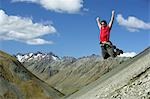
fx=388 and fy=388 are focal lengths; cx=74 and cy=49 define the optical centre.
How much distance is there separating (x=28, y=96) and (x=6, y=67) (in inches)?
434

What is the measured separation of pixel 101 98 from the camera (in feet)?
46.2

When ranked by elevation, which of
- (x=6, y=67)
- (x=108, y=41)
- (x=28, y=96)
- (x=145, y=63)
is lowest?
(x=145, y=63)

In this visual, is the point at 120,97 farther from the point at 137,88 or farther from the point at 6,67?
the point at 6,67

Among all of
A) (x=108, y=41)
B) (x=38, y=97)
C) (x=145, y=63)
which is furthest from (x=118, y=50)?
(x=38, y=97)

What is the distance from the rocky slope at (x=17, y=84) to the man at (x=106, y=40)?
173 ft

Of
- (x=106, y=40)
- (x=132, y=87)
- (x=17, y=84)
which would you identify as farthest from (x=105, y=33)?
(x=17, y=84)

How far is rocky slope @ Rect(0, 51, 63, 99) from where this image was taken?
75825mm

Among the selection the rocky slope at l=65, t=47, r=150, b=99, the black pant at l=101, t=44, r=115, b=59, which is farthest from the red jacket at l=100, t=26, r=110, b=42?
the rocky slope at l=65, t=47, r=150, b=99

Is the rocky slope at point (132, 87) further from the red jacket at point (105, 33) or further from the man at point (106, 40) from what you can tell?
the man at point (106, 40)

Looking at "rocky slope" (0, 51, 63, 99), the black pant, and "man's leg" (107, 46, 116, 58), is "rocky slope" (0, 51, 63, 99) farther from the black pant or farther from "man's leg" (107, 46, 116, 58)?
"man's leg" (107, 46, 116, 58)

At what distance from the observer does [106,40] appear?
20.7m

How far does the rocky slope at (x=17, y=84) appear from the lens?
75825 millimetres

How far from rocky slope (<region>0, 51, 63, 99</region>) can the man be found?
52794mm

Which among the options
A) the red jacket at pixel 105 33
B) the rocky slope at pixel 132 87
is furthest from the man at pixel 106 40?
the rocky slope at pixel 132 87
